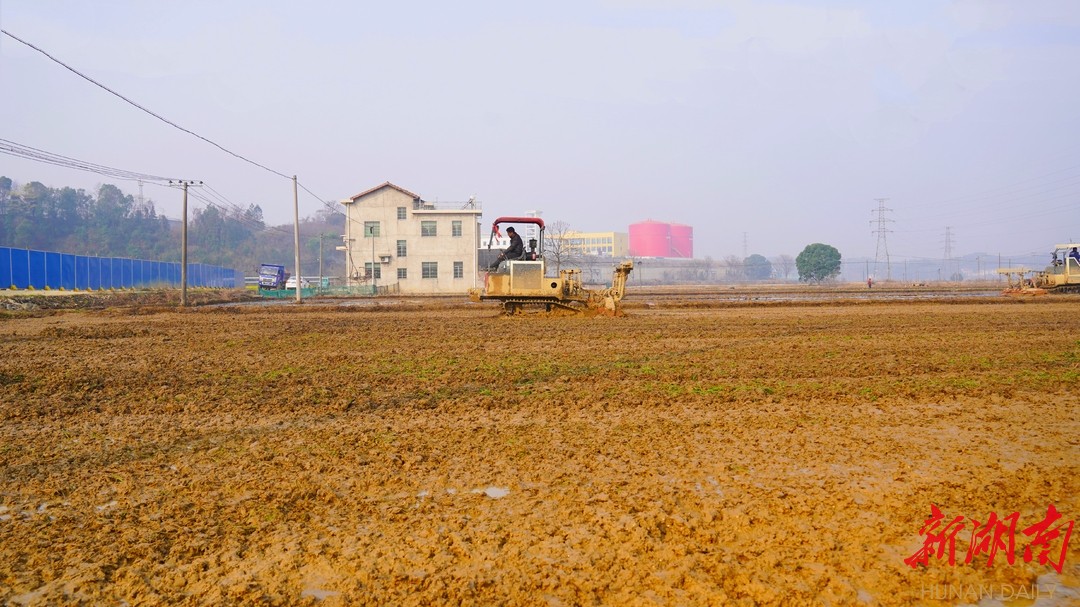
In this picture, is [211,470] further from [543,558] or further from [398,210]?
[398,210]

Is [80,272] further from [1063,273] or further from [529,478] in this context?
[1063,273]

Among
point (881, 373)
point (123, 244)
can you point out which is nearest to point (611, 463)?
point (881, 373)

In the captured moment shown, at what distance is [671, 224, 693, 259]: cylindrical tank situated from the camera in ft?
627

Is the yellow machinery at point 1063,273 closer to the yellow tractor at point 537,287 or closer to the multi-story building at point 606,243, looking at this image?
the yellow tractor at point 537,287

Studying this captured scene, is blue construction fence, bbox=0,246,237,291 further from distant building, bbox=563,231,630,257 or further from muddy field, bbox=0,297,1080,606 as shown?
distant building, bbox=563,231,630,257

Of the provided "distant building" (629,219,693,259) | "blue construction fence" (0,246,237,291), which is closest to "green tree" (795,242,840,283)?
"distant building" (629,219,693,259)

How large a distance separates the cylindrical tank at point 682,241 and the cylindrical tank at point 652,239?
165 inches

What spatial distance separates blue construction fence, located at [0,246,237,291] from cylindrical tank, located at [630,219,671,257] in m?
122

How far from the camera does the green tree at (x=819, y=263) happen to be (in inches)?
4614

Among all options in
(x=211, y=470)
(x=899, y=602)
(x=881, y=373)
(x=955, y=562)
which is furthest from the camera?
→ (x=881, y=373)

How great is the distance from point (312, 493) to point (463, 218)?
2586 inches

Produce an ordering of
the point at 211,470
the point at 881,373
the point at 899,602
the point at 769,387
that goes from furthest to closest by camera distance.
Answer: the point at 881,373 < the point at 769,387 < the point at 211,470 < the point at 899,602

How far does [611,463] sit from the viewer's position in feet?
22.2

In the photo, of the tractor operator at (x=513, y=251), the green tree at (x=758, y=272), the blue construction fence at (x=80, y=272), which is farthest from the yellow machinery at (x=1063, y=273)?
the green tree at (x=758, y=272)
